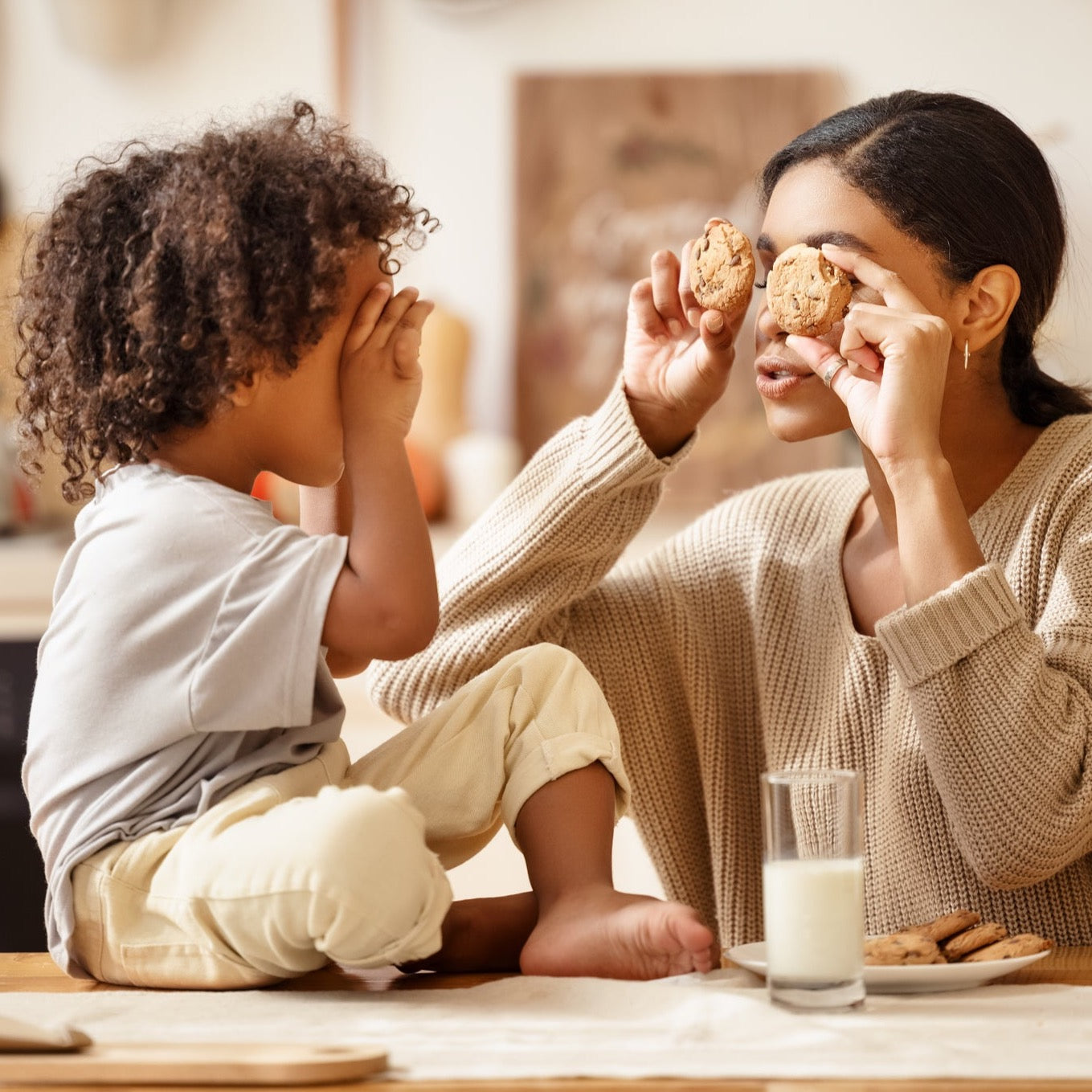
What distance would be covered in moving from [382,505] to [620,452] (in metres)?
0.35

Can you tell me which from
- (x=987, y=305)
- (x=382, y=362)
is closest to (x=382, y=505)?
(x=382, y=362)

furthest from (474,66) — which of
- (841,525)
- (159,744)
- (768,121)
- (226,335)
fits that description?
(159,744)

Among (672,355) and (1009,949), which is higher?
(672,355)

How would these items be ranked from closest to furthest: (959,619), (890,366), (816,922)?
(816,922) < (959,619) < (890,366)

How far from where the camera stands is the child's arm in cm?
94

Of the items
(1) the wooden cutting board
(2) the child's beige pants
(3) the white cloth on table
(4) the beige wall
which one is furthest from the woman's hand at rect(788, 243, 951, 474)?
(4) the beige wall

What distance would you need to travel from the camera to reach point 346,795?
819 mm

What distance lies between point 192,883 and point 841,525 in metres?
0.78

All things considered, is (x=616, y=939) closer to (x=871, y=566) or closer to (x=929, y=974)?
(x=929, y=974)

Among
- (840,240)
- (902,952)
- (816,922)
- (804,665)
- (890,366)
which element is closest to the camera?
(816,922)

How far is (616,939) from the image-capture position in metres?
0.88

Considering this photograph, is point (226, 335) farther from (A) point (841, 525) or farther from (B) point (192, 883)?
(A) point (841, 525)

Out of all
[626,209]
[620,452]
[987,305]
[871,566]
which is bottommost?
[871,566]

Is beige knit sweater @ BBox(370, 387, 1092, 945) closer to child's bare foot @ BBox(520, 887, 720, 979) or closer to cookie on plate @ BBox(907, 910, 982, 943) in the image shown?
cookie on plate @ BBox(907, 910, 982, 943)
